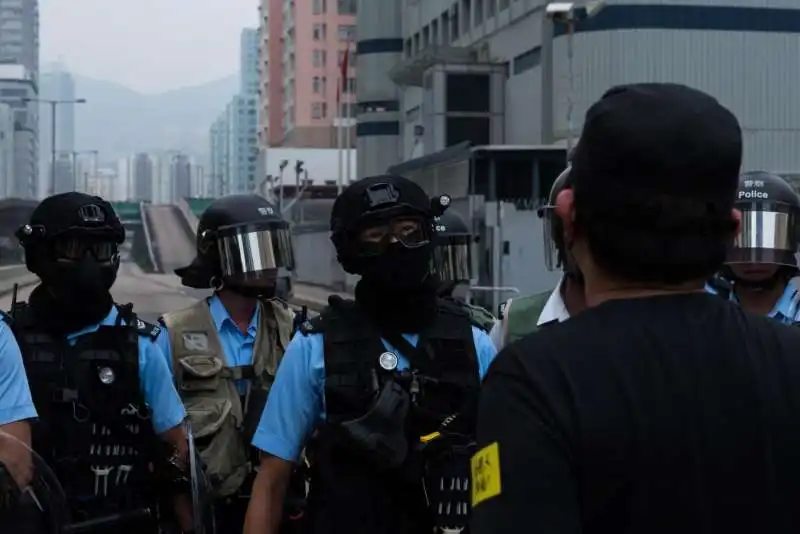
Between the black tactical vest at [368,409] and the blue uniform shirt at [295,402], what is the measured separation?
0.05 metres

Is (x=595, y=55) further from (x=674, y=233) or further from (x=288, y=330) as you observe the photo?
(x=674, y=233)

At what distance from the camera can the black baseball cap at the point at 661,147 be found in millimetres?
1820

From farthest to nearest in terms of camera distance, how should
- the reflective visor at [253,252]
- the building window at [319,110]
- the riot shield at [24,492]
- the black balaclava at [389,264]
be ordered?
the building window at [319,110] < the reflective visor at [253,252] < the black balaclava at [389,264] < the riot shield at [24,492]

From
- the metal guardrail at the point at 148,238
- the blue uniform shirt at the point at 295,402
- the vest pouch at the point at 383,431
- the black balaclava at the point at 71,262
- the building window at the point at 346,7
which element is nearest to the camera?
the vest pouch at the point at 383,431

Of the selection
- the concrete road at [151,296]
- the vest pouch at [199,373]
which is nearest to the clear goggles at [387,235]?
the vest pouch at [199,373]

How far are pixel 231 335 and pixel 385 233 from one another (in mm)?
1700

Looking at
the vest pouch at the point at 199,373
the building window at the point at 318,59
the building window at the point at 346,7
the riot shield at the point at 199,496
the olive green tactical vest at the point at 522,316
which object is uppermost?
the building window at the point at 346,7

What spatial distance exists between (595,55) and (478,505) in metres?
36.6

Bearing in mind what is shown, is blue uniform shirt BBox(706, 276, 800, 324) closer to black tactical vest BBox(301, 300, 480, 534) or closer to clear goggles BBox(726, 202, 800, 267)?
clear goggles BBox(726, 202, 800, 267)

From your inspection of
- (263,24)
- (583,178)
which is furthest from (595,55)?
(263,24)

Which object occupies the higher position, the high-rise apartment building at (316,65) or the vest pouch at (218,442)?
the high-rise apartment building at (316,65)

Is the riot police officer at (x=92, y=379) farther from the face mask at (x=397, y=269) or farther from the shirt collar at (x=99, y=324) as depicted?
the face mask at (x=397, y=269)

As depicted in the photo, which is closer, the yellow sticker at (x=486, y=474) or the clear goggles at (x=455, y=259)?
the yellow sticker at (x=486, y=474)

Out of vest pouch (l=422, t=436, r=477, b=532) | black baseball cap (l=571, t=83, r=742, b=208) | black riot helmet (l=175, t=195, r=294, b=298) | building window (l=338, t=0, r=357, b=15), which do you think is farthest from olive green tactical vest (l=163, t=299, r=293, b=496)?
building window (l=338, t=0, r=357, b=15)
